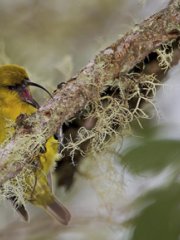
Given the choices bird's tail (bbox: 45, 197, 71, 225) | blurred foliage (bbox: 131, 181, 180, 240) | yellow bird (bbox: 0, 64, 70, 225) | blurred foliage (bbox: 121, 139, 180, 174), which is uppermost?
yellow bird (bbox: 0, 64, 70, 225)

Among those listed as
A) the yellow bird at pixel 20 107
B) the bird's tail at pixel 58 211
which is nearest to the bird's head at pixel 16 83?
the yellow bird at pixel 20 107

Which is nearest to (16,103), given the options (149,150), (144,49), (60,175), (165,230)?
(60,175)

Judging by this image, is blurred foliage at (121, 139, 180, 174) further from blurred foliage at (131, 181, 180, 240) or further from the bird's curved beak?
the bird's curved beak

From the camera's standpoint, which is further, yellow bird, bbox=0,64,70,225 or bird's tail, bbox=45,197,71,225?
bird's tail, bbox=45,197,71,225

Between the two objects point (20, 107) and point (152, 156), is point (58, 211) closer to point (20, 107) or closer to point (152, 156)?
point (20, 107)

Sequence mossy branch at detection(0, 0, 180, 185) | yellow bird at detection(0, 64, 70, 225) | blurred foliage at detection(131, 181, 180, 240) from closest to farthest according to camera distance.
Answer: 1. blurred foliage at detection(131, 181, 180, 240)
2. mossy branch at detection(0, 0, 180, 185)
3. yellow bird at detection(0, 64, 70, 225)

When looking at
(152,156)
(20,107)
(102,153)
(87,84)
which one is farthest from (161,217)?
(20,107)

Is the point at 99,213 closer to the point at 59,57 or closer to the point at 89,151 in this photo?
the point at 89,151

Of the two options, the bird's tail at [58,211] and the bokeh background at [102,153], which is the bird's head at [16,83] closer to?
the bokeh background at [102,153]

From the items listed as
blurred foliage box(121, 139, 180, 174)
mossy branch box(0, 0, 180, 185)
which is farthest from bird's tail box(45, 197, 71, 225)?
blurred foliage box(121, 139, 180, 174)
